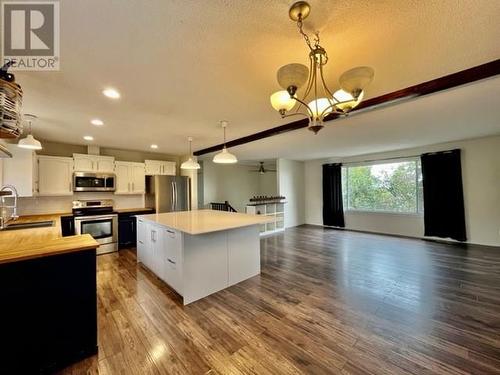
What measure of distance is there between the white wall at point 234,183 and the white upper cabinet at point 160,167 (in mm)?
1372

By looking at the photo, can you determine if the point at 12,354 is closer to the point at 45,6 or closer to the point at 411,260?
the point at 45,6

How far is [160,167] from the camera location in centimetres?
565

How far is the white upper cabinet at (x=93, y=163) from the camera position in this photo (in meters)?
4.37

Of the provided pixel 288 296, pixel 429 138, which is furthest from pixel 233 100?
pixel 429 138

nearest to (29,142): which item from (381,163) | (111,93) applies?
(111,93)

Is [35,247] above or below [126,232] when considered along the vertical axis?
above

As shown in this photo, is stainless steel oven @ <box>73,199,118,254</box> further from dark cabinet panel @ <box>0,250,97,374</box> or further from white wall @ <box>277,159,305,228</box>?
white wall @ <box>277,159,305,228</box>

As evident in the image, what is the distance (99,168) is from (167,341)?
4.23 m

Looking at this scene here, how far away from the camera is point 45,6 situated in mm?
1208

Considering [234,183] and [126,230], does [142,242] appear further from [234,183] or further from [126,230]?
[234,183]

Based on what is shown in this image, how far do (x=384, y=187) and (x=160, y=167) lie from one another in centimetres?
623

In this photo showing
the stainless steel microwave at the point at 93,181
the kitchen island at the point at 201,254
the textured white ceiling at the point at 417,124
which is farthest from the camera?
the stainless steel microwave at the point at 93,181

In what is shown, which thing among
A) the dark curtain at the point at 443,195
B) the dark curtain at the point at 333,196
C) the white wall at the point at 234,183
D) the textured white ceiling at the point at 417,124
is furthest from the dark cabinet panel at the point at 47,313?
the dark curtain at the point at 443,195

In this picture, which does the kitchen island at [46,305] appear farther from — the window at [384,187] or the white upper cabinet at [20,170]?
the window at [384,187]
